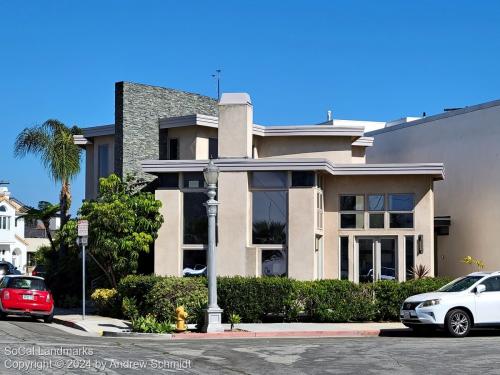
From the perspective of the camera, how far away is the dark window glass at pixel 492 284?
20.7m

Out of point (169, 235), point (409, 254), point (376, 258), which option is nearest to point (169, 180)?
point (169, 235)

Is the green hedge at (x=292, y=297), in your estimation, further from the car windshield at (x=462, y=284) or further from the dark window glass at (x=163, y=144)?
the dark window glass at (x=163, y=144)

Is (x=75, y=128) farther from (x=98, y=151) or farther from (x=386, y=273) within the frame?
(x=386, y=273)

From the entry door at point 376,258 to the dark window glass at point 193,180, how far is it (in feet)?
20.1

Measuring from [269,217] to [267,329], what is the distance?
6.56 meters

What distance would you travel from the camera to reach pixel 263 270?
27.9m

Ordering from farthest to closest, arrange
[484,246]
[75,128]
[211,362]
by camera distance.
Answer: [75,128]
[484,246]
[211,362]

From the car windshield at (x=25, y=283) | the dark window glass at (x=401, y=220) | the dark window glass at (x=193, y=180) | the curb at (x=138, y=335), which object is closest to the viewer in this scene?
the curb at (x=138, y=335)

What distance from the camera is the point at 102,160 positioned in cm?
3462

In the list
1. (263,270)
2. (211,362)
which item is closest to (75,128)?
(263,270)

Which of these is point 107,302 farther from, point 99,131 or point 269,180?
point 99,131

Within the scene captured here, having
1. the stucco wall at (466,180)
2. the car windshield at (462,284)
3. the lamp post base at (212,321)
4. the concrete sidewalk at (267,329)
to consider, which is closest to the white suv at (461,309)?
the car windshield at (462,284)

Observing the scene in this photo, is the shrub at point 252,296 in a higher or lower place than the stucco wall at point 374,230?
lower

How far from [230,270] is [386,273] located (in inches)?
232
